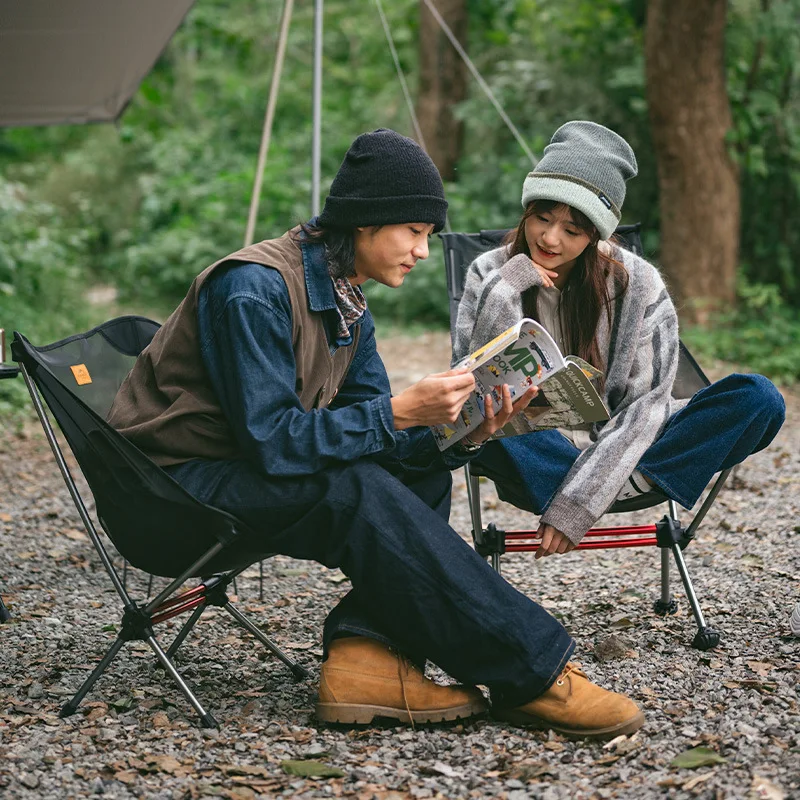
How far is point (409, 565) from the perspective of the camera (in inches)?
86.9

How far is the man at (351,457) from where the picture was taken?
2.20 metres

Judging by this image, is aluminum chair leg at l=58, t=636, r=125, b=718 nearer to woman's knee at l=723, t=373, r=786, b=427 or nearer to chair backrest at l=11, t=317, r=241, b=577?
chair backrest at l=11, t=317, r=241, b=577

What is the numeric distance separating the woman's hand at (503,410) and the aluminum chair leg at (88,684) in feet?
3.05

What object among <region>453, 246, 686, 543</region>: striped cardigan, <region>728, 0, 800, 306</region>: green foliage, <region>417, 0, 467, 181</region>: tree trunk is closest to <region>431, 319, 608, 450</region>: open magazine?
<region>453, 246, 686, 543</region>: striped cardigan

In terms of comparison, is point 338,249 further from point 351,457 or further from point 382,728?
point 382,728

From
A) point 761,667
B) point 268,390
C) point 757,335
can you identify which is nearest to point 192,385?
point 268,390

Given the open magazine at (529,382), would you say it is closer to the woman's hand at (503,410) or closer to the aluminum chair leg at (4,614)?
the woman's hand at (503,410)

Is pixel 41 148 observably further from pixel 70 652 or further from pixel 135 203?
pixel 70 652

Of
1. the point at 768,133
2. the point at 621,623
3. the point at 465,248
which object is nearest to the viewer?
the point at 621,623

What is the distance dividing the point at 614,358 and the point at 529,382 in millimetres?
665

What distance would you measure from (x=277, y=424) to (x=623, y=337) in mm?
1112

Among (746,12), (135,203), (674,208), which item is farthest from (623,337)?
(135,203)

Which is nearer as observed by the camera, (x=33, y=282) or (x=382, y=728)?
(x=382, y=728)

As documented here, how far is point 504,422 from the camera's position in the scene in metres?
2.40
